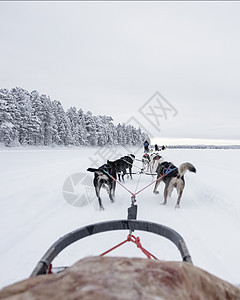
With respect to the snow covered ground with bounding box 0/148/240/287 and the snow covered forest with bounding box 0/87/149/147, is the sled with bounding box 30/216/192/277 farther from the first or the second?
the snow covered forest with bounding box 0/87/149/147

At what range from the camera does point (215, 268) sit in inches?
87.0

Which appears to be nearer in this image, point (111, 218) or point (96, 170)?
point (111, 218)

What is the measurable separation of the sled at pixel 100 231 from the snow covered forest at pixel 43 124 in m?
33.6

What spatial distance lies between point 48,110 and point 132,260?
4178 cm

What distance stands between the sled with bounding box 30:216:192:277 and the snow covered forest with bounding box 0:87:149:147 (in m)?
33.6

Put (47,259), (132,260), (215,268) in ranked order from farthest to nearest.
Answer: (215,268) → (47,259) → (132,260)

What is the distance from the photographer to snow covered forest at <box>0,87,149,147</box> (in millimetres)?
31203

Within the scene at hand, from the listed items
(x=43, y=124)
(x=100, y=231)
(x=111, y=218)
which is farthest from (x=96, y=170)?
(x=43, y=124)

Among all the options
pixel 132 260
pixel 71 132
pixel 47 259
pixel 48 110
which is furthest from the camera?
pixel 71 132

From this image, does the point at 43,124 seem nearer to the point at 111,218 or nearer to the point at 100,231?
the point at 111,218

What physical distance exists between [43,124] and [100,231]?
40.1 metres

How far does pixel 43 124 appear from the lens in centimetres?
3822

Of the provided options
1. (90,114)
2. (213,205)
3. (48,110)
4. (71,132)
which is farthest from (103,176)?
(90,114)

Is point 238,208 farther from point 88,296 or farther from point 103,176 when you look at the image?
point 88,296
